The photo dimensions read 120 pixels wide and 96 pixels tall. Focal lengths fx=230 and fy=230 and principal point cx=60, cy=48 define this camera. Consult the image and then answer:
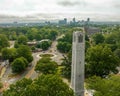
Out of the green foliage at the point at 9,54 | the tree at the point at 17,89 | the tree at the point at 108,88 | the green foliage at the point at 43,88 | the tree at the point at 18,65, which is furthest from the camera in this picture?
the green foliage at the point at 9,54

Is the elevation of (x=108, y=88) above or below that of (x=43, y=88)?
below

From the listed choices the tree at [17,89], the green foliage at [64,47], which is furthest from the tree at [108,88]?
the green foliage at [64,47]

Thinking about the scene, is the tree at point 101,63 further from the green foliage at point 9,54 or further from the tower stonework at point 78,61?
the green foliage at point 9,54

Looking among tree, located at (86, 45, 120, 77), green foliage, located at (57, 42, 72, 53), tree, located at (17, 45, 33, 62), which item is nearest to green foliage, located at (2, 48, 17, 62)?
tree, located at (17, 45, 33, 62)

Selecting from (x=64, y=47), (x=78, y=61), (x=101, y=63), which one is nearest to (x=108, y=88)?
(x=78, y=61)

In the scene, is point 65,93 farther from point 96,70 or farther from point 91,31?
point 91,31

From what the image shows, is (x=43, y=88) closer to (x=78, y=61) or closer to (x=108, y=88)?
(x=108, y=88)
